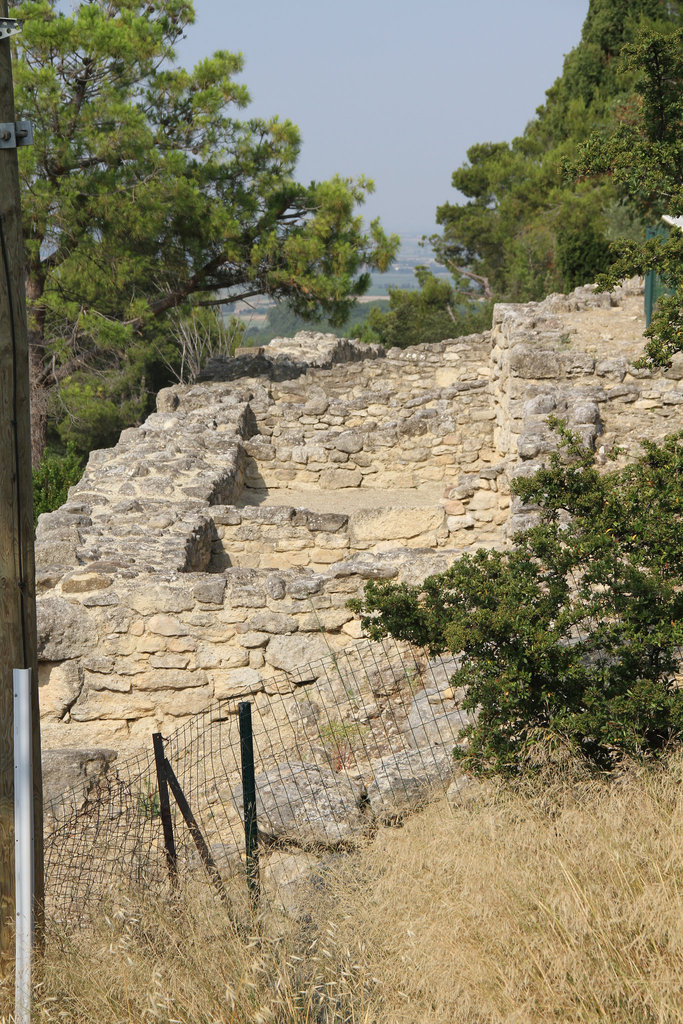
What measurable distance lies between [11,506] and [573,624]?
2.26 metres

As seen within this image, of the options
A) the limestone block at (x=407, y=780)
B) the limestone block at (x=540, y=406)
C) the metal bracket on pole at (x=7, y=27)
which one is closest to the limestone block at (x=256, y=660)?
the limestone block at (x=407, y=780)

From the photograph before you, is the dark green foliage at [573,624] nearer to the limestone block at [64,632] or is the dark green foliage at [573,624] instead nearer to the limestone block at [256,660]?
the limestone block at [256,660]

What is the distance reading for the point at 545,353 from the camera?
33.0ft

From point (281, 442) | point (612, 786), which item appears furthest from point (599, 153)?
point (281, 442)

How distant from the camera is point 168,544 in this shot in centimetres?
699

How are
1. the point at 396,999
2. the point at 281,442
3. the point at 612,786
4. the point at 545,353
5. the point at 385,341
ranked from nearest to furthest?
the point at 396,999 < the point at 612,786 < the point at 545,353 < the point at 281,442 < the point at 385,341

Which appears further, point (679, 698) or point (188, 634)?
point (188, 634)

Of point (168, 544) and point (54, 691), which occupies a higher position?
point (168, 544)

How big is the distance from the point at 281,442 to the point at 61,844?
7.65 meters

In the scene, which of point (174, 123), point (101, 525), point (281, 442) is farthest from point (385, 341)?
point (101, 525)

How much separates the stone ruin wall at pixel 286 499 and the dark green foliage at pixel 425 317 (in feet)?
27.6

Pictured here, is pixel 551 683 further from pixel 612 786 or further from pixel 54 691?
pixel 54 691

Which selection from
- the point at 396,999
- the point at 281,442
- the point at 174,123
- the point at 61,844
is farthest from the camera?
the point at 174,123

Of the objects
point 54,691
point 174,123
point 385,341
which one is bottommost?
point 54,691
